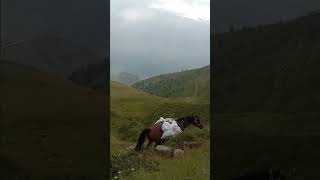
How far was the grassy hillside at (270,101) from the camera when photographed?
30.6ft

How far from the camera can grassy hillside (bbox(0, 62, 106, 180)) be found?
27.8 ft

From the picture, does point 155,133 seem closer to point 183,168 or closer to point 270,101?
point 183,168

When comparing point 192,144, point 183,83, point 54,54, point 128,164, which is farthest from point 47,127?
point 183,83

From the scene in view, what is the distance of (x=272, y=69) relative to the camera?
378 inches

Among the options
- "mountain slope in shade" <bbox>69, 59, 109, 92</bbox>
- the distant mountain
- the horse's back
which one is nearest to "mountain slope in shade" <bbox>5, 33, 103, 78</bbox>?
"mountain slope in shade" <bbox>69, 59, 109, 92</bbox>

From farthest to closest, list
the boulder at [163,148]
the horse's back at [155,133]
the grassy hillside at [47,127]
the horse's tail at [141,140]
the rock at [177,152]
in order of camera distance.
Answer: the horse's back at [155,133] → the horse's tail at [141,140] → the boulder at [163,148] → the rock at [177,152] → the grassy hillside at [47,127]

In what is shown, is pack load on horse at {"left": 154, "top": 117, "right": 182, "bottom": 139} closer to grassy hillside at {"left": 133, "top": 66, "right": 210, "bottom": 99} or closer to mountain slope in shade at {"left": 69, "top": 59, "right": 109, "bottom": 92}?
mountain slope in shade at {"left": 69, "top": 59, "right": 109, "bottom": 92}

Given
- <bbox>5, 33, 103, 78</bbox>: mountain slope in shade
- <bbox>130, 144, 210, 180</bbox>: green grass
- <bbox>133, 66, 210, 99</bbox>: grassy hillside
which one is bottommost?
<bbox>130, 144, 210, 180</bbox>: green grass

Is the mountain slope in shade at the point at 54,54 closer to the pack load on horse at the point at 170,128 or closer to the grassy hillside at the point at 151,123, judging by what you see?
the grassy hillside at the point at 151,123

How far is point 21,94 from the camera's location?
28.4ft

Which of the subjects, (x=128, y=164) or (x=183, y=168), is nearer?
(x=183, y=168)

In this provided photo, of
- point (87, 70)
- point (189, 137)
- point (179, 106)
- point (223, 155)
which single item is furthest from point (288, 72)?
point (179, 106)

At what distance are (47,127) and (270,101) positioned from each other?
175 inches

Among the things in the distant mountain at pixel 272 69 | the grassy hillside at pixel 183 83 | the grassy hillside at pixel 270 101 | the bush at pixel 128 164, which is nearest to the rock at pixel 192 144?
the bush at pixel 128 164
